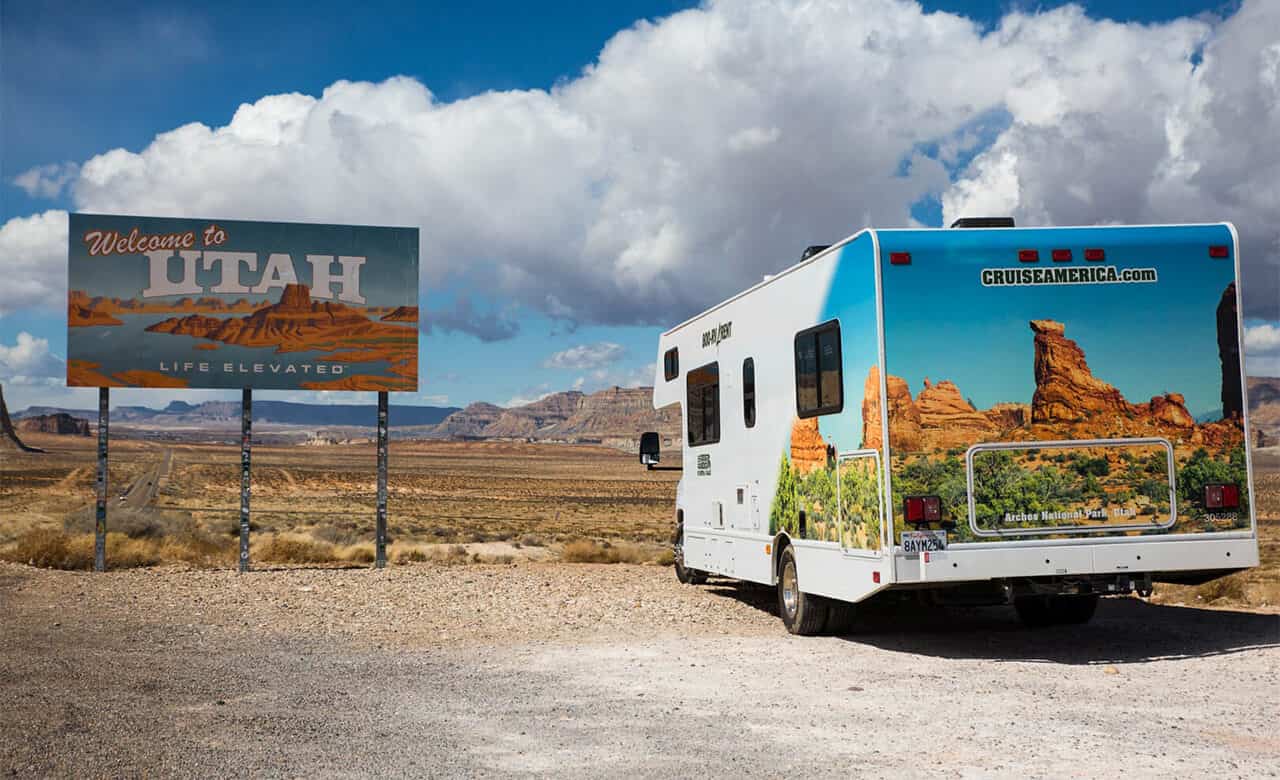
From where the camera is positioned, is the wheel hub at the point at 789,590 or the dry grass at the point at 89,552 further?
the dry grass at the point at 89,552

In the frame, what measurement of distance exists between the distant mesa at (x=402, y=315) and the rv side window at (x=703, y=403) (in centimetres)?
611

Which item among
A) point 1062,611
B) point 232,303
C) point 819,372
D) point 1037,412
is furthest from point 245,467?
point 1037,412

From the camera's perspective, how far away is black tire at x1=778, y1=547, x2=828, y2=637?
11.1 meters

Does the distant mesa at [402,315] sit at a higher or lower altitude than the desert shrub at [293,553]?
higher

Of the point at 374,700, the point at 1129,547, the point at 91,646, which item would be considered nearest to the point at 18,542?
the point at 91,646

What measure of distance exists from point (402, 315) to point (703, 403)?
6.83 metres

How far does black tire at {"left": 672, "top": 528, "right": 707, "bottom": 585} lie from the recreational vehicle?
572 centimetres

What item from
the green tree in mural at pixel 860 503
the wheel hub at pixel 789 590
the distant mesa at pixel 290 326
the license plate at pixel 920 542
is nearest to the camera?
the license plate at pixel 920 542

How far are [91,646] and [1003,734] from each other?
7960 mm

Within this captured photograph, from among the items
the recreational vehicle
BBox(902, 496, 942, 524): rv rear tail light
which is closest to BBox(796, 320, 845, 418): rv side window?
the recreational vehicle

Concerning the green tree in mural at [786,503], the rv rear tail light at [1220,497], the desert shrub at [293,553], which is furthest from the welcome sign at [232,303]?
the rv rear tail light at [1220,497]

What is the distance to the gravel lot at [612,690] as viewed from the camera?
257 inches

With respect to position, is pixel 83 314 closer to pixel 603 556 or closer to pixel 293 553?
pixel 293 553

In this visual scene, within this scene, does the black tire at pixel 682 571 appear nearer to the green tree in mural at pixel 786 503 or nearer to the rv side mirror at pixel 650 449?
the rv side mirror at pixel 650 449
